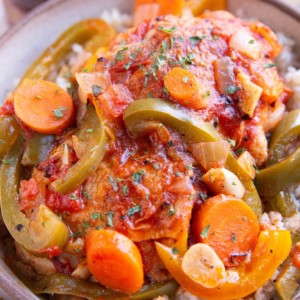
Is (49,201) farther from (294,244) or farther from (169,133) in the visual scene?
(294,244)

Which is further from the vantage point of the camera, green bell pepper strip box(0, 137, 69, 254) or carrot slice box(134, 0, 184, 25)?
carrot slice box(134, 0, 184, 25)

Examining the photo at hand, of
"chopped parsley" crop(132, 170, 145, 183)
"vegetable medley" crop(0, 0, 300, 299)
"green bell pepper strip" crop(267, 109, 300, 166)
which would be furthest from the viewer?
"green bell pepper strip" crop(267, 109, 300, 166)

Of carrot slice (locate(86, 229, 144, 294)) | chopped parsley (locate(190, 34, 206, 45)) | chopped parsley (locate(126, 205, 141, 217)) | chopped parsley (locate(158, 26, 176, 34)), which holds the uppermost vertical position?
chopped parsley (locate(158, 26, 176, 34))

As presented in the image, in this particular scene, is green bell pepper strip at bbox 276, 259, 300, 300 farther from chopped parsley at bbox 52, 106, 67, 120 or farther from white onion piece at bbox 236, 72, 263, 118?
chopped parsley at bbox 52, 106, 67, 120

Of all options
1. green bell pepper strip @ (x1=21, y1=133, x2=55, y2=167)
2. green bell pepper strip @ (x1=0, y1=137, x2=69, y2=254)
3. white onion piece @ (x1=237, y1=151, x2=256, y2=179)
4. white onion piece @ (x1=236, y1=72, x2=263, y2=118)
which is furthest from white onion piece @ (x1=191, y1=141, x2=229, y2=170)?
green bell pepper strip @ (x1=21, y1=133, x2=55, y2=167)

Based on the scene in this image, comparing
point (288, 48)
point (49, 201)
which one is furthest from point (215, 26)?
point (49, 201)

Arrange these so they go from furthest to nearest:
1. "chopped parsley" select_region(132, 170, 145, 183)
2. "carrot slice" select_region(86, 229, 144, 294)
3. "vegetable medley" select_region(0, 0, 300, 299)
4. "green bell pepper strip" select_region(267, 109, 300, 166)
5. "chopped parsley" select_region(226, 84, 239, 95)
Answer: "green bell pepper strip" select_region(267, 109, 300, 166) < "chopped parsley" select_region(226, 84, 239, 95) < "chopped parsley" select_region(132, 170, 145, 183) < "vegetable medley" select_region(0, 0, 300, 299) < "carrot slice" select_region(86, 229, 144, 294)

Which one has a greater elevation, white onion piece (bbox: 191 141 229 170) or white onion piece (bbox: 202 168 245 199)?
white onion piece (bbox: 191 141 229 170)
